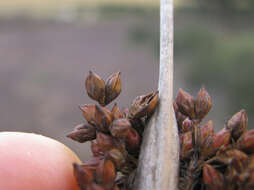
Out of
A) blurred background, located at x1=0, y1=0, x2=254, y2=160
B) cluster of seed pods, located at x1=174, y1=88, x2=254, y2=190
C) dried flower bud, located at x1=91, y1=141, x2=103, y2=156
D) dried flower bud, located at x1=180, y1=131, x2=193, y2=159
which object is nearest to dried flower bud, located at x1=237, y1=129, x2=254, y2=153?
cluster of seed pods, located at x1=174, y1=88, x2=254, y2=190

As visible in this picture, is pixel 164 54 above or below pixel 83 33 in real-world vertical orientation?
below

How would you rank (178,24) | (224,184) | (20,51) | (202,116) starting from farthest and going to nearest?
(178,24)
(20,51)
(202,116)
(224,184)

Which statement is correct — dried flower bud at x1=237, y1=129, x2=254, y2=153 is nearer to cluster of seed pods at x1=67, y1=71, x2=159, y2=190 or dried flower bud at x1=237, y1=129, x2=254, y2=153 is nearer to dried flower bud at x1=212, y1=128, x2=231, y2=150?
dried flower bud at x1=212, y1=128, x2=231, y2=150

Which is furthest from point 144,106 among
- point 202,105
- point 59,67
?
point 59,67

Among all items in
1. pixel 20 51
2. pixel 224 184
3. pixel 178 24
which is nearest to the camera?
pixel 224 184

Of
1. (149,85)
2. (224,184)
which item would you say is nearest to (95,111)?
(224,184)

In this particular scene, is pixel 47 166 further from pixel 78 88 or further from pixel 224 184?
pixel 78 88

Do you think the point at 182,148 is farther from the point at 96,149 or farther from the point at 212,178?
the point at 96,149
